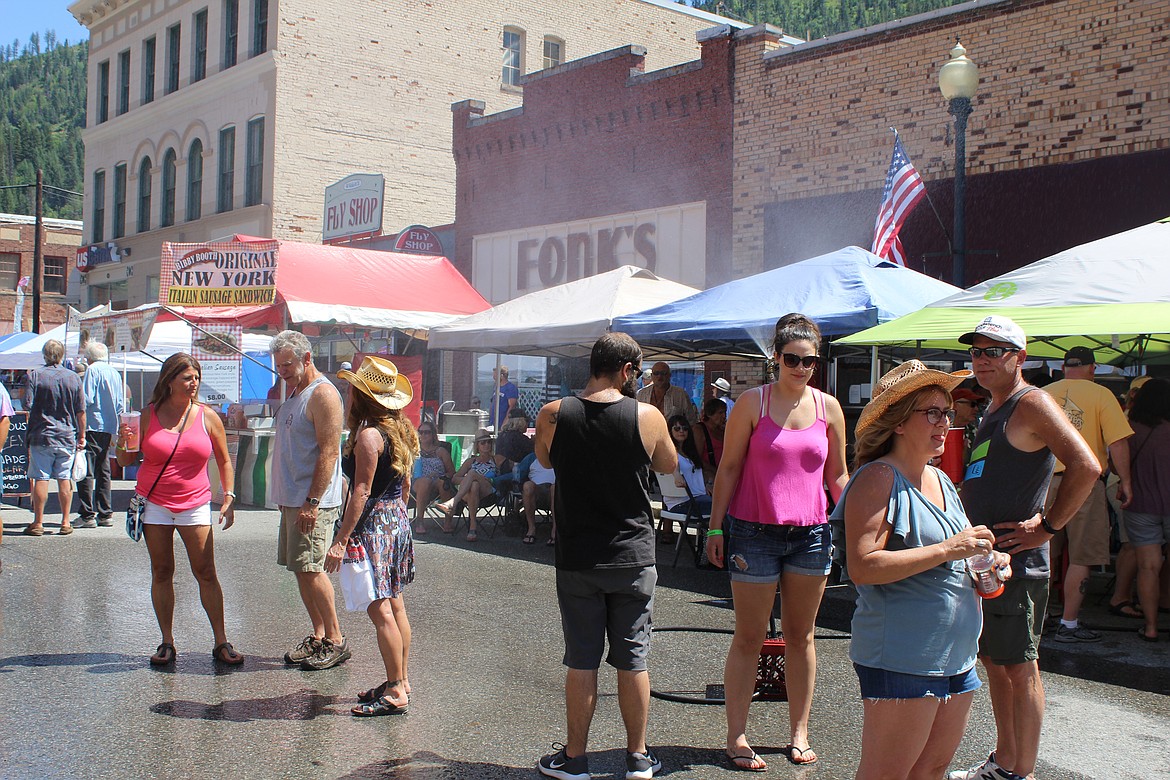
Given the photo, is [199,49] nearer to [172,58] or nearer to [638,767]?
[172,58]

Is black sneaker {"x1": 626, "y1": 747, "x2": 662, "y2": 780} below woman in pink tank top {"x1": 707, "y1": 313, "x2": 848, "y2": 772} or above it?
below

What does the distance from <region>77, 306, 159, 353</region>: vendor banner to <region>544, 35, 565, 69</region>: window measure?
19673 mm

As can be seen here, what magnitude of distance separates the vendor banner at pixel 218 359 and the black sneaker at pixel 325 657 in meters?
8.67

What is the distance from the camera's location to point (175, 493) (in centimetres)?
609

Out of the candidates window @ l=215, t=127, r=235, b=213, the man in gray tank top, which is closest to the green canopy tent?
the man in gray tank top

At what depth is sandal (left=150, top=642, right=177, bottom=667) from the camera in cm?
612

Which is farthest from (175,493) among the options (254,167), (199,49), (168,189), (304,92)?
(168,189)

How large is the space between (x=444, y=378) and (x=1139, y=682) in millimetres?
18862

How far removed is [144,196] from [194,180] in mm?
3366

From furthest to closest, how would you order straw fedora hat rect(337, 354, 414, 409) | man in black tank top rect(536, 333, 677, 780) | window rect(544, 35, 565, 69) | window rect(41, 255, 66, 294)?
window rect(41, 255, 66, 294) → window rect(544, 35, 565, 69) → straw fedora hat rect(337, 354, 414, 409) → man in black tank top rect(536, 333, 677, 780)

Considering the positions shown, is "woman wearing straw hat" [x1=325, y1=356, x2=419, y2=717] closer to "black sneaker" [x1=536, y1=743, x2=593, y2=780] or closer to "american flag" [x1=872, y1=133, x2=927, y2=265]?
"black sneaker" [x1=536, y1=743, x2=593, y2=780]

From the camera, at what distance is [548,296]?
12648 mm

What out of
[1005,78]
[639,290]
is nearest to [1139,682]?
[639,290]

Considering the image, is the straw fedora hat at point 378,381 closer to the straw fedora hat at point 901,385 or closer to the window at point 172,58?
the straw fedora hat at point 901,385
